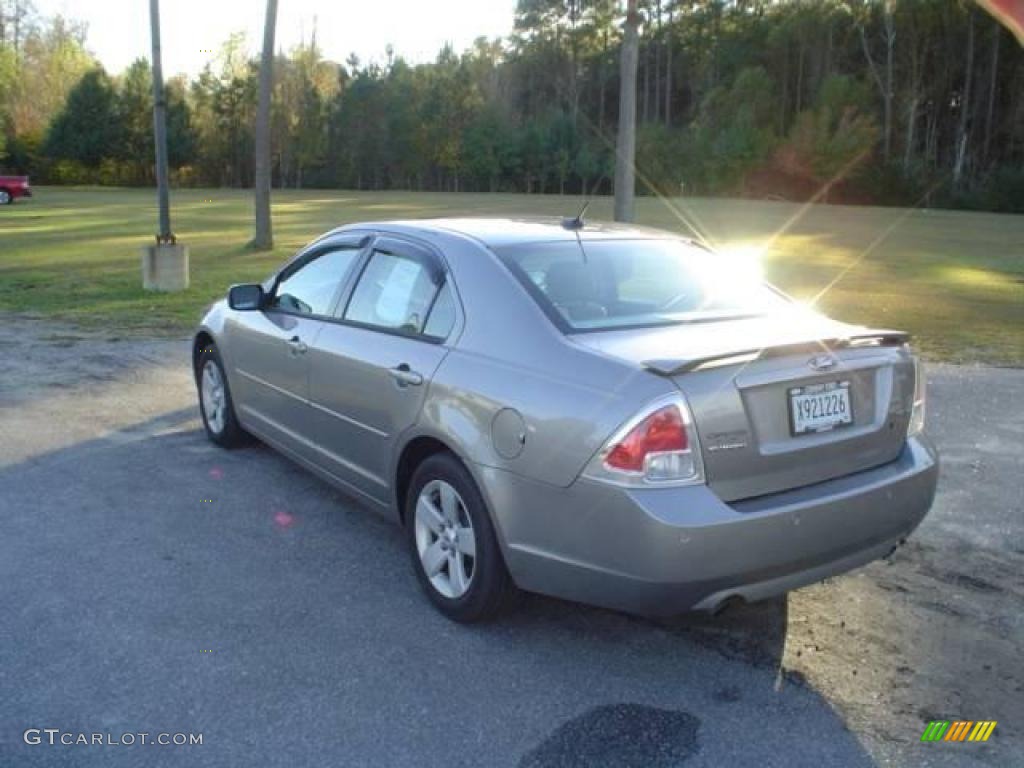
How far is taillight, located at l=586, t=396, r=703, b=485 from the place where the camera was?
3.15 m

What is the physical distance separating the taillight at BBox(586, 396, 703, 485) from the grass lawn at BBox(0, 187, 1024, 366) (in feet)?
25.7

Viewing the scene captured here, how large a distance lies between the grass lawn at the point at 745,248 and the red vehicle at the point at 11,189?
51.9 inches

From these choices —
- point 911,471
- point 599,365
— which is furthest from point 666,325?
point 911,471

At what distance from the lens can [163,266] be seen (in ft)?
47.1

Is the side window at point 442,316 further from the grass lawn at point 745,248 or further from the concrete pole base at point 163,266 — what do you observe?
the concrete pole base at point 163,266

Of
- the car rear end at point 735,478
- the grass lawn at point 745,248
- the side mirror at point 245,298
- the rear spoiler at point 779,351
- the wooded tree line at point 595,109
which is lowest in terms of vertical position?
the grass lawn at point 745,248

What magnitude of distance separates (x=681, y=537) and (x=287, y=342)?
8.98ft

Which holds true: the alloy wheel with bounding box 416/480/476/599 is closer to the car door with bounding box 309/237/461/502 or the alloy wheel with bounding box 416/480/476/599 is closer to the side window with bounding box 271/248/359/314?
the car door with bounding box 309/237/461/502

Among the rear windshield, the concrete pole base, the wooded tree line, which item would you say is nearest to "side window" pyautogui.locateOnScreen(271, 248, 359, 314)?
the rear windshield

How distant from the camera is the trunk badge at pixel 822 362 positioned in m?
3.44

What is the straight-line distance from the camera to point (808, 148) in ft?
220

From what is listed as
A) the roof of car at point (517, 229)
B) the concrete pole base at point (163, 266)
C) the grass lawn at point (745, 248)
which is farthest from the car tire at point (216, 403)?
the concrete pole base at point (163, 266)

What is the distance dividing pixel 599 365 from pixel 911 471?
1.33 meters

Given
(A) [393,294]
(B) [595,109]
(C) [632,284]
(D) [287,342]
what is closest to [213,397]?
(D) [287,342]
